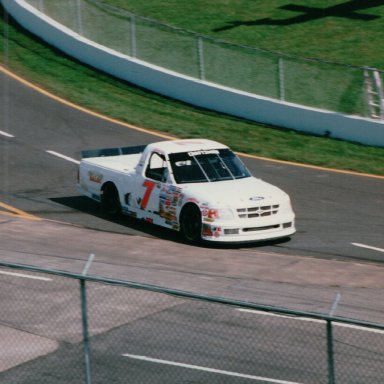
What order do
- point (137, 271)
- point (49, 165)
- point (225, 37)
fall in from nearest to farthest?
point (137, 271) → point (49, 165) → point (225, 37)

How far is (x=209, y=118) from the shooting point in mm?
27984

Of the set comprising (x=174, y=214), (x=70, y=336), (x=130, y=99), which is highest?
(x=70, y=336)

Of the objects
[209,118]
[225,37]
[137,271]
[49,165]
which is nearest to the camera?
[137,271]

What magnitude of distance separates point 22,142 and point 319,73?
25.6 feet

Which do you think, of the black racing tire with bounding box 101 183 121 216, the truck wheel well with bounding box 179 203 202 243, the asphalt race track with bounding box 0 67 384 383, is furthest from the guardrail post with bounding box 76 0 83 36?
the truck wheel well with bounding box 179 203 202 243

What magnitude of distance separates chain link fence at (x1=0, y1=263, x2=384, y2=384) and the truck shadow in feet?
23.4

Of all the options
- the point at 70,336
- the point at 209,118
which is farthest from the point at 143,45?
the point at 70,336

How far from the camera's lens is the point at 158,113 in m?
28.4

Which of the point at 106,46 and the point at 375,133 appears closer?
the point at 375,133

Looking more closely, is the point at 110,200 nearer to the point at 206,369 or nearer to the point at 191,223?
the point at 191,223

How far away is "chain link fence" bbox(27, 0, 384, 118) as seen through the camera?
85.5ft

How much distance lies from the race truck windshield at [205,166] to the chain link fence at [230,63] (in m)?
7.32

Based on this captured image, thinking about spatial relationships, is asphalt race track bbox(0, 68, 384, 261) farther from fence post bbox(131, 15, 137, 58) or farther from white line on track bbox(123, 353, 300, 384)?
white line on track bbox(123, 353, 300, 384)

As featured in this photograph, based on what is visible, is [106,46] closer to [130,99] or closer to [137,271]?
[130,99]
